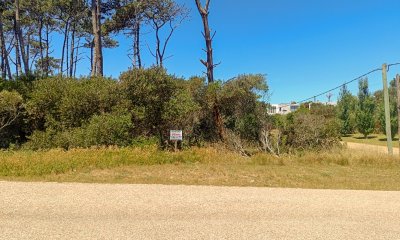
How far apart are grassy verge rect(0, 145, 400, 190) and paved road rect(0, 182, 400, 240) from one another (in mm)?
992

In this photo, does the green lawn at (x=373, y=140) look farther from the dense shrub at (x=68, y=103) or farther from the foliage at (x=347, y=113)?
the dense shrub at (x=68, y=103)

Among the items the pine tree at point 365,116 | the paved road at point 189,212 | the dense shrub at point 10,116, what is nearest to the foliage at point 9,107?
the dense shrub at point 10,116

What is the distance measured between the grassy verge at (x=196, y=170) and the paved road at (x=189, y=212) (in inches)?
39.1

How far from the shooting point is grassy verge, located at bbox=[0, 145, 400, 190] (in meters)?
8.59

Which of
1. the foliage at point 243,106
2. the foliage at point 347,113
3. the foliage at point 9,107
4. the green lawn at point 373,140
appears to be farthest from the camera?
the foliage at point 347,113

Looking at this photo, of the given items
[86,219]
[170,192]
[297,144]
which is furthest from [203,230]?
[297,144]

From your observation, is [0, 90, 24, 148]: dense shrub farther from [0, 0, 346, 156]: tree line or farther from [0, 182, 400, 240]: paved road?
[0, 182, 400, 240]: paved road

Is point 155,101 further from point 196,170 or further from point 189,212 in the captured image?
point 189,212

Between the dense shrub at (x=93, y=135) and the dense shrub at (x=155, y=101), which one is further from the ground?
the dense shrub at (x=155, y=101)

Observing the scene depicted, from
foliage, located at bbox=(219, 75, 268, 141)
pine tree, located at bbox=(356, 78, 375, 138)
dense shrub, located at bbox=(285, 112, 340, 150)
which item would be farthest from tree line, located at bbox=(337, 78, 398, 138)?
foliage, located at bbox=(219, 75, 268, 141)

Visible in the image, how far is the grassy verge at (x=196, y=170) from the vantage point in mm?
8586

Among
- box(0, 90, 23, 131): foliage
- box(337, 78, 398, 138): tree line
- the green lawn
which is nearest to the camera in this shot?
box(0, 90, 23, 131): foliage

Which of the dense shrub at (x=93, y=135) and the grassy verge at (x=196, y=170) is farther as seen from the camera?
the dense shrub at (x=93, y=135)

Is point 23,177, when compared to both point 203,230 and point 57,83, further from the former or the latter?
point 57,83
